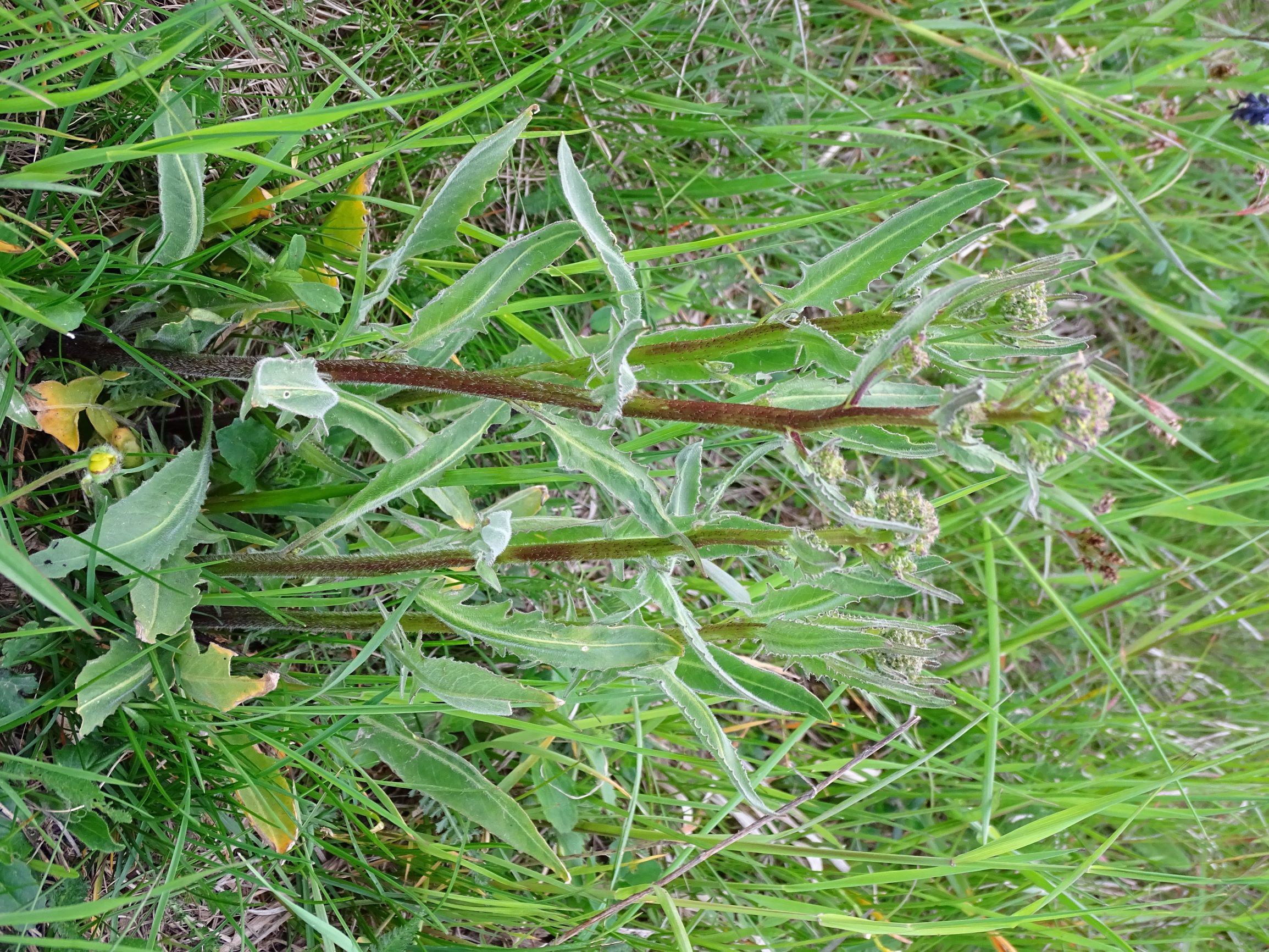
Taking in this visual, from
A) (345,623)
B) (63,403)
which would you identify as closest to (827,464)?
(345,623)

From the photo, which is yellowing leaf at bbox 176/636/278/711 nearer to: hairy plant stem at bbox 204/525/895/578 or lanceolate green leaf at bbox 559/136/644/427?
hairy plant stem at bbox 204/525/895/578

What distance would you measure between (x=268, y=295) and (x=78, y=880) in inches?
52.4

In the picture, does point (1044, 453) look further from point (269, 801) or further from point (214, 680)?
point (269, 801)

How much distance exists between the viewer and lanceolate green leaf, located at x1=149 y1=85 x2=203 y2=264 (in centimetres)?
198

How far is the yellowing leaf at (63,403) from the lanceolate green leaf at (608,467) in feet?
3.34

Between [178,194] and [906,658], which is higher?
[178,194]

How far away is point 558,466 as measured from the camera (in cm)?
212

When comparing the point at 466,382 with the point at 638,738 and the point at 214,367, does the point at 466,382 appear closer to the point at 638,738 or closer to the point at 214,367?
the point at 214,367

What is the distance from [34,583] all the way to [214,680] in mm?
746

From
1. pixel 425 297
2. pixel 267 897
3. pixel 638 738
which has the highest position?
pixel 425 297

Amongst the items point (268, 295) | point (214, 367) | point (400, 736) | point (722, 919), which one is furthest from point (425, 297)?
point (722, 919)

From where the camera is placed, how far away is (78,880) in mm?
2061

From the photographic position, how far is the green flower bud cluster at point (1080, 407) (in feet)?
4.31

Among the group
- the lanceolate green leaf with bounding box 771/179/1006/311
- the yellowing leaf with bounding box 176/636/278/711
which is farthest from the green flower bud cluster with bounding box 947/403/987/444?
the yellowing leaf with bounding box 176/636/278/711
